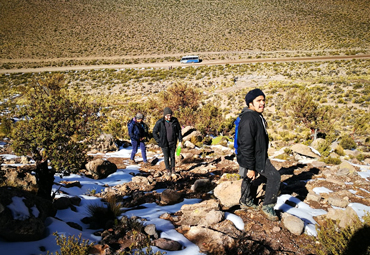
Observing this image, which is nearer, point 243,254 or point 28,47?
point 243,254

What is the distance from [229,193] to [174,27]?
67.0 m

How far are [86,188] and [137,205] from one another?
4.82 feet

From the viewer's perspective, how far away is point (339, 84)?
20078mm

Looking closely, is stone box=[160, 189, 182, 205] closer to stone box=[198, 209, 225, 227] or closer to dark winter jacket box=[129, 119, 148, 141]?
stone box=[198, 209, 225, 227]

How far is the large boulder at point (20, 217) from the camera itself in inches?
94.6

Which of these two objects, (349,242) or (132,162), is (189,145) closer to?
(132,162)

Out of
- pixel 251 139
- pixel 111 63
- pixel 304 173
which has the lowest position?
pixel 304 173

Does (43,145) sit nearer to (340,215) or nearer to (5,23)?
(340,215)

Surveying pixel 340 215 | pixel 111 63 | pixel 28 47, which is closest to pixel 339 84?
pixel 340 215

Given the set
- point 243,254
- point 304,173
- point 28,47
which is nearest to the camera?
point 243,254

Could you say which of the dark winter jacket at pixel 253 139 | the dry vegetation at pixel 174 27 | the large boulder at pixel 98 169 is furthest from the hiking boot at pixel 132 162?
the dry vegetation at pixel 174 27

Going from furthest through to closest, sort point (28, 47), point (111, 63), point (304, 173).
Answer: point (28, 47) < point (111, 63) < point (304, 173)

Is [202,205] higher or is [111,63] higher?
[111,63]

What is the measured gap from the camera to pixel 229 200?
156 inches
